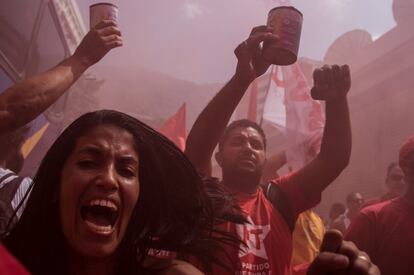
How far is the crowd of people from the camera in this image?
1.68 m

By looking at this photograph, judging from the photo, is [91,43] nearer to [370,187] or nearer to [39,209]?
[39,209]

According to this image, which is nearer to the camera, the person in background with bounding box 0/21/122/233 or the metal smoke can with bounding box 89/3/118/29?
the person in background with bounding box 0/21/122/233

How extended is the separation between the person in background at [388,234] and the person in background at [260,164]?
11.9 inches

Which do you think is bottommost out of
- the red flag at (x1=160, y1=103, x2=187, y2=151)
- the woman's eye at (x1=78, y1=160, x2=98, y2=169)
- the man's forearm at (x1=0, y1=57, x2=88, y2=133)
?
the woman's eye at (x1=78, y1=160, x2=98, y2=169)

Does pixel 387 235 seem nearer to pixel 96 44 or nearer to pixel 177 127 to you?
pixel 96 44

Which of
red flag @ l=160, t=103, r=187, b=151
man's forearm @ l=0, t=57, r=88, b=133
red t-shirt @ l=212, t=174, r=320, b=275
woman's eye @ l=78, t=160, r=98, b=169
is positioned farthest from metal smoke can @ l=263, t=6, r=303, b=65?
red flag @ l=160, t=103, r=187, b=151

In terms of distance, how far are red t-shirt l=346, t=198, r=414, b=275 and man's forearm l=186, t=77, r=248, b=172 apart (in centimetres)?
96

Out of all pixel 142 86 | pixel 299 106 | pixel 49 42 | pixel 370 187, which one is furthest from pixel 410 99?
pixel 49 42

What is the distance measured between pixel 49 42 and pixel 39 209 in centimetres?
398

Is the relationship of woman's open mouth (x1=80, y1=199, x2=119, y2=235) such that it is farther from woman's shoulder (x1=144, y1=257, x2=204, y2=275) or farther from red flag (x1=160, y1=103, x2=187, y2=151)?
red flag (x1=160, y1=103, x2=187, y2=151)

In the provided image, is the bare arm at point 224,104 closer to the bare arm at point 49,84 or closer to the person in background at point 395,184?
the bare arm at point 49,84

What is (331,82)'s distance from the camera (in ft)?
8.49

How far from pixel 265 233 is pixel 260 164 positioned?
0.55 metres

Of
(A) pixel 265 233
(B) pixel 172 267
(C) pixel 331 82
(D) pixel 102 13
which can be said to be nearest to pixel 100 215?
(B) pixel 172 267
